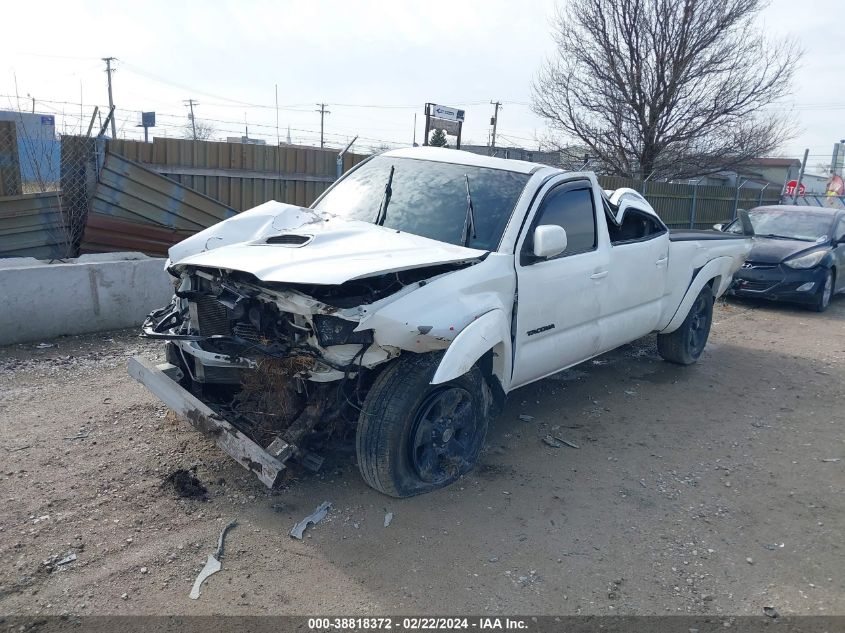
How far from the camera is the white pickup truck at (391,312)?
3.61 metres

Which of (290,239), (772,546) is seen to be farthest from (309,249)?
(772,546)

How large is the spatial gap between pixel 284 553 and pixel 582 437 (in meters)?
2.59

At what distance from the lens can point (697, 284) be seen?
21.9 ft

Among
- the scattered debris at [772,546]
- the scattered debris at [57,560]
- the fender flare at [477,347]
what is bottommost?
the scattered debris at [772,546]

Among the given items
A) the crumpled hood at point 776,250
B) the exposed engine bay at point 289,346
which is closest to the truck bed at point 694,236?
the crumpled hood at point 776,250

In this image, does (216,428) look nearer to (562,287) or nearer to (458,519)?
(458,519)

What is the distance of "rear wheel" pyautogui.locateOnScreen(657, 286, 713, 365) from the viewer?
684cm

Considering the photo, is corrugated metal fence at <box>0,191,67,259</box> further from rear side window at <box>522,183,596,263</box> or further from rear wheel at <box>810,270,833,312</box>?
rear wheel at <box>810,270,833,312</box>

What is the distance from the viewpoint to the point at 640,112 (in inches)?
713

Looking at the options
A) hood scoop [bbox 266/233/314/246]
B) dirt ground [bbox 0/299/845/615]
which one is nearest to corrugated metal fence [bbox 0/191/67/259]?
dirt ground [bbox 0/299/845/615]

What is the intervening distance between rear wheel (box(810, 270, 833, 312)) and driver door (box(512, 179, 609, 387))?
271 inches

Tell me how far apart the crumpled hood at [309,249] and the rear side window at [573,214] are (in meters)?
0.88

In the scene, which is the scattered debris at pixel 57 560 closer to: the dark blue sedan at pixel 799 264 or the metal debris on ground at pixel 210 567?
the metal debris on ground at pixel 210 567

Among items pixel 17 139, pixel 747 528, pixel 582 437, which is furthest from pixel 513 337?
pixel 17 139
